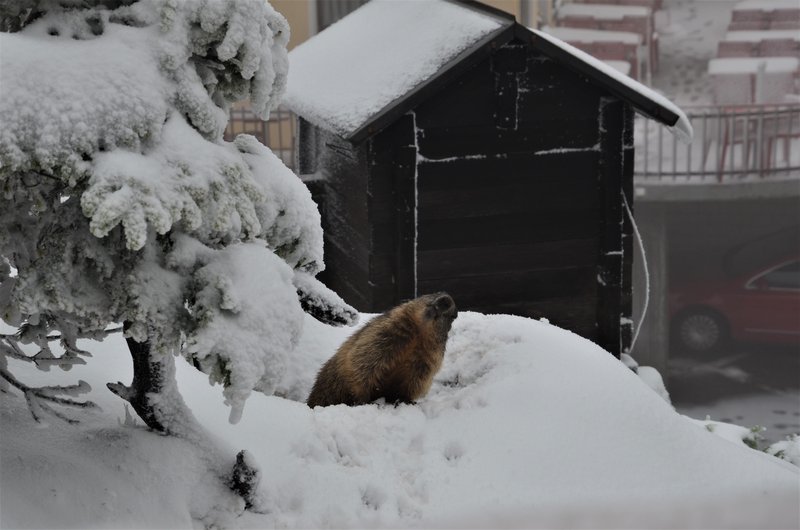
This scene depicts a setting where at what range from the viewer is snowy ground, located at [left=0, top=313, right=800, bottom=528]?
442 centimetres

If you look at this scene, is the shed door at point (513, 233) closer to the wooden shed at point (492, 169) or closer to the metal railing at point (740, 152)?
the wooden shed at point (492, 169)

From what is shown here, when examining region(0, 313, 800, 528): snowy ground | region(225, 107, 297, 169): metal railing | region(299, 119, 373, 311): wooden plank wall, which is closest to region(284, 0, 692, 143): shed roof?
region(299, 119, 373, 311): wooden plank wall

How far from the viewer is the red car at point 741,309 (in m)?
16.4

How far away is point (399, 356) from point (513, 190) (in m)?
3.96

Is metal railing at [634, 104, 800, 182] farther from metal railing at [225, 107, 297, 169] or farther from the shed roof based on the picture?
the shed roof

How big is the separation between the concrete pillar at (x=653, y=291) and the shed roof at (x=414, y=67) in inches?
333

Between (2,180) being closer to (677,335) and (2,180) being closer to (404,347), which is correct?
(404,347)

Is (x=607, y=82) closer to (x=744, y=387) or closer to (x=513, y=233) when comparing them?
(x=513, y=233)

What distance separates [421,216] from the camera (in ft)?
30.3

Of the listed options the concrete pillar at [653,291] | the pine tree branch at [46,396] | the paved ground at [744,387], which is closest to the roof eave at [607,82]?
the pine tree branch at [46,396]

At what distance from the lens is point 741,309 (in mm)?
16922

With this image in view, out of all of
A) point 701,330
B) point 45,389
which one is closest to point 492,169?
point 45,389

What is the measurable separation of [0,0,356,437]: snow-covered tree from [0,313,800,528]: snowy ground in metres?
0.64

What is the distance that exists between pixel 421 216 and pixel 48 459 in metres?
5.15
